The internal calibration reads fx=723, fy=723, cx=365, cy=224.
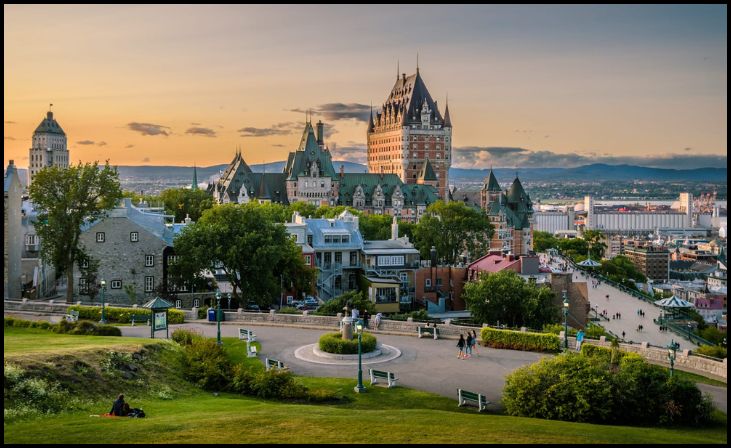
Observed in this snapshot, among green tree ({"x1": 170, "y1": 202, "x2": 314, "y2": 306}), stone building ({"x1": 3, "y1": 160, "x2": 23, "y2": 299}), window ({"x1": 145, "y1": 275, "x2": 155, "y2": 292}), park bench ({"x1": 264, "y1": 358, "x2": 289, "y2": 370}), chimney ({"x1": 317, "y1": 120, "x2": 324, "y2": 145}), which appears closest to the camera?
park bench ({"x1": 264, "y1": 358, "x2": 289, "y2": 370})

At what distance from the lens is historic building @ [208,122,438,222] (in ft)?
404

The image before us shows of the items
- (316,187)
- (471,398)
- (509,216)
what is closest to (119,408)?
(471,398)

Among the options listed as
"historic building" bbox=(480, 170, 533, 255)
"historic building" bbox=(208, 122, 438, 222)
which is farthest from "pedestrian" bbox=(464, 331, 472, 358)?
"historic building" bbox=(480, 170, 533, 255)

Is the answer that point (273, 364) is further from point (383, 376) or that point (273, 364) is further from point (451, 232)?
point (451, 232)

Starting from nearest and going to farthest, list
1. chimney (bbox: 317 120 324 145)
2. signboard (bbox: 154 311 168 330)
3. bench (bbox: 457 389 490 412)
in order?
1. bench (bbox: 457 389 490 412)
2. signboard (bbox: 154 311 168 330)
3. chimney (bbox: 317 120 324 145)

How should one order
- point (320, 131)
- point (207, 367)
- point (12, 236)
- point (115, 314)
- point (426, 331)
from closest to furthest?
point (207, 367) → point (426, 331) → point (115, 314) → point (12, 236) → point (320, 131)

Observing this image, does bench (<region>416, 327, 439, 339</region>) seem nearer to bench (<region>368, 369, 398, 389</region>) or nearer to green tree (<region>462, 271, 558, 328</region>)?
bench (<region>368, 369, 398, 389</region>)

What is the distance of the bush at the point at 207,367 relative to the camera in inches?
963

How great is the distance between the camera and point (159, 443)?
14109 millimetres

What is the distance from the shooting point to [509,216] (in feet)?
424

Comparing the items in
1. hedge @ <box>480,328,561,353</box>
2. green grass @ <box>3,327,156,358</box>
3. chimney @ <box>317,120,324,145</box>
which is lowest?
hedge @ <box>480,328,561,353</box>

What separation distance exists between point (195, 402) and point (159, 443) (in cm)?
709

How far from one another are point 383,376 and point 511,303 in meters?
20.4

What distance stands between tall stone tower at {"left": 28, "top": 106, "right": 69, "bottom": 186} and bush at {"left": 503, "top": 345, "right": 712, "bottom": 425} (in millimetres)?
168794
